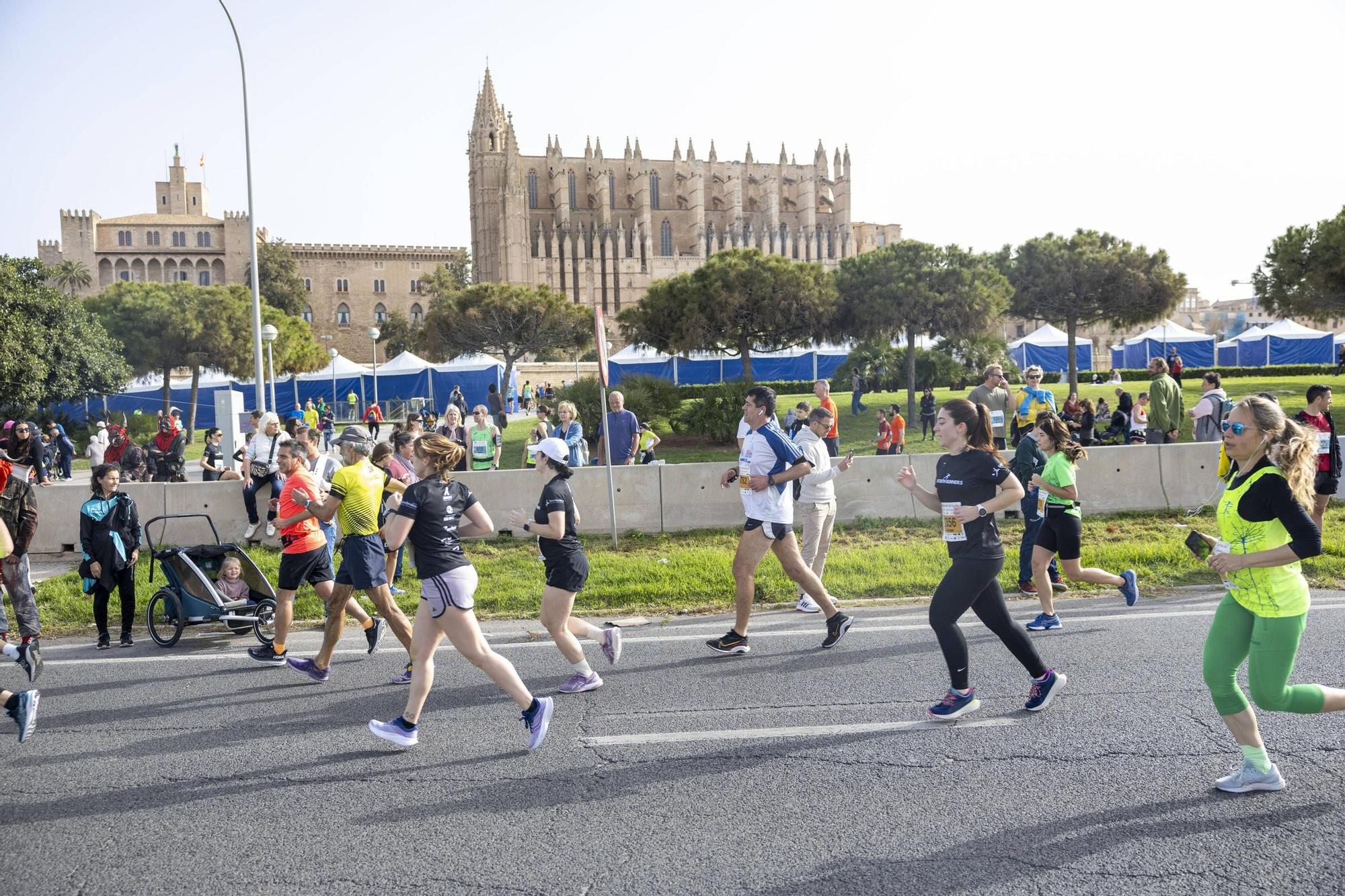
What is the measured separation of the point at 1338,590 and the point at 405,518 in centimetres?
796

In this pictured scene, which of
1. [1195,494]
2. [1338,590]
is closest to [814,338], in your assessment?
[1195,494]

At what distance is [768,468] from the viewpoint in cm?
724

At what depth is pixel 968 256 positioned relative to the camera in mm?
29281

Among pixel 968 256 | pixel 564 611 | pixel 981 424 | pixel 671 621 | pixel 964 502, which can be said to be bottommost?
pixel 671 621

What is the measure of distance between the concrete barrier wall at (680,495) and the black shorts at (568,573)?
19.5ft

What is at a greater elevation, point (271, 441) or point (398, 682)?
point (271, 441)

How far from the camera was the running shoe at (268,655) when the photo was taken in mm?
7242

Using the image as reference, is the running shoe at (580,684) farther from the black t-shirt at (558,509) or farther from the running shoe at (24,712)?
the running shoe at (24,712)

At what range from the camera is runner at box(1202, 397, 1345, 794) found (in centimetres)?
424

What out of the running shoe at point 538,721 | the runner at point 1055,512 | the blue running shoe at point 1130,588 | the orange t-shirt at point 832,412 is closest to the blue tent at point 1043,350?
the orange t-shirt at point 832,412

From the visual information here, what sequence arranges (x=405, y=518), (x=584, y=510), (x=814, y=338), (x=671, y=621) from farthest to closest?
(x=814, y=338)
(x=584, y=510)
(x=671, y=621)
(x=405, y=518)

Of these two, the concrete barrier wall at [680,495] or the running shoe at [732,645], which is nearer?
the running shoe at [732,645]

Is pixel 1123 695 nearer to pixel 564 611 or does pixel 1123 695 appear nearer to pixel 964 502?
pixel 964 502

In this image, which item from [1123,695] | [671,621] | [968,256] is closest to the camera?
[1123,695]
